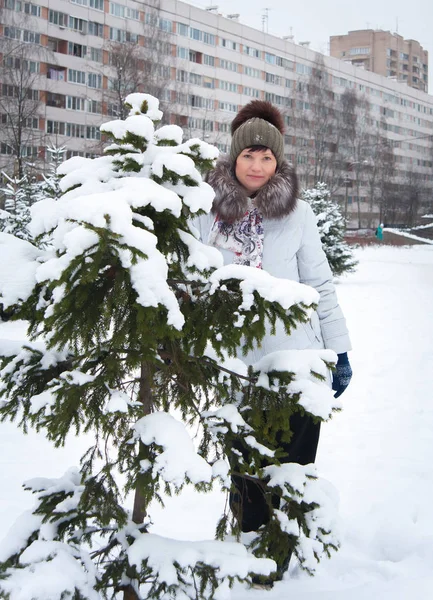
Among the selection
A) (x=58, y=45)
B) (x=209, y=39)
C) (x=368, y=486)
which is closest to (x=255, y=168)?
(x=368, y=486)

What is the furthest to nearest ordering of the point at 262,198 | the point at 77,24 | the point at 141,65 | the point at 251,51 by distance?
1. the point at 251,51
2. the point at 77,24
3. the point at 141,65
4. the point at 262,198

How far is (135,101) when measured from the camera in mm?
2033

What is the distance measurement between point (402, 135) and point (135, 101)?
81.3 metres

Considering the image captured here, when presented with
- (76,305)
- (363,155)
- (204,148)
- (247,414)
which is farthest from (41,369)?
(363,155)

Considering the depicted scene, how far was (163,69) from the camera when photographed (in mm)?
32938

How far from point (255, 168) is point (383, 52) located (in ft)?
326

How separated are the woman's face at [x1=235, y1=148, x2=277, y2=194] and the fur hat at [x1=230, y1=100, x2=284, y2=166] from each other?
0.11ft

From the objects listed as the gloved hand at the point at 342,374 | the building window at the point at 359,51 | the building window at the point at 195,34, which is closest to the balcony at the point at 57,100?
the building window at the point at 195,34

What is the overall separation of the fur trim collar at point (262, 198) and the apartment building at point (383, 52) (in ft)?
308

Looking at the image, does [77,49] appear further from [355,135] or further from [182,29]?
[355,135]

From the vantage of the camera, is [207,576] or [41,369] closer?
[207,576]

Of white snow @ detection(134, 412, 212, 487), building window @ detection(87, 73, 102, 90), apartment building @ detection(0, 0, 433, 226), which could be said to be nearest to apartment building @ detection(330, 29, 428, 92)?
apartment building @ detection(0, 0, 433, 226)

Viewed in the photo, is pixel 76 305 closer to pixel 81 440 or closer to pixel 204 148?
pixel 204 148

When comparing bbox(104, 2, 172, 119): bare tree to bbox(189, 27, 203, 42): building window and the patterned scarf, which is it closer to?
bbox(189, 27, 203, 42): building window
